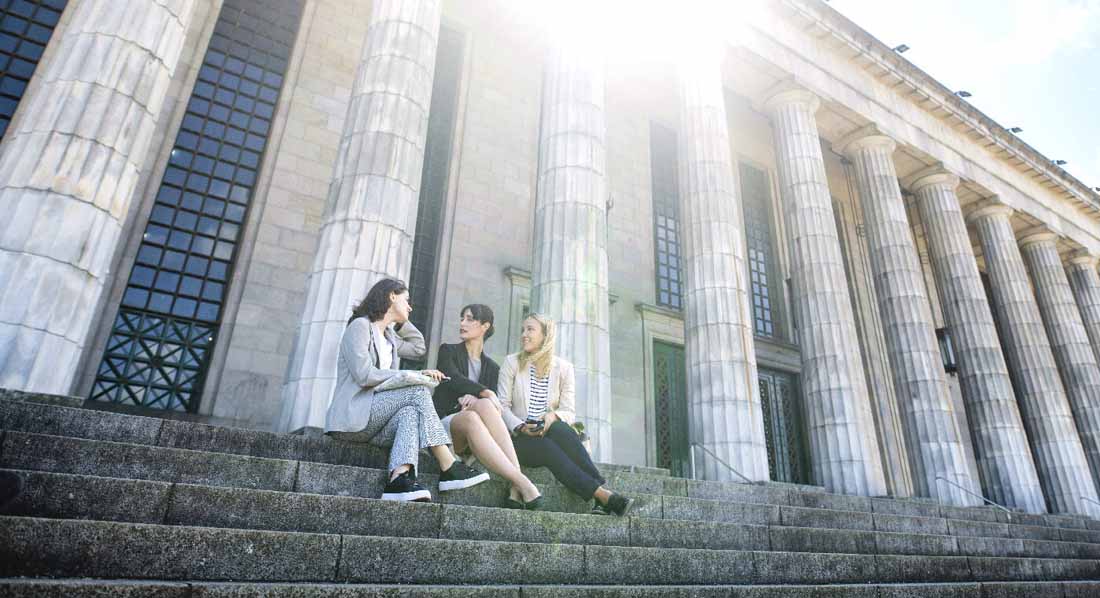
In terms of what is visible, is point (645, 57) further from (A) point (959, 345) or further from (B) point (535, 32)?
(A) point (959, 345)

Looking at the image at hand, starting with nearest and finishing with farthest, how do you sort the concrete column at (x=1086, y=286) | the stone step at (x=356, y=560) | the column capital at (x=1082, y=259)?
1. the stone step at (x=356, y=560)
2. the concrete column at (x=1086, y=286)
3. the column capital at (x=1082, y=259)

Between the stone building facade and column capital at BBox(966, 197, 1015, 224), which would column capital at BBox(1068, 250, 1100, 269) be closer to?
the stone building facade

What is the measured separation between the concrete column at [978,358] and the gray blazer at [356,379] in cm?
1892

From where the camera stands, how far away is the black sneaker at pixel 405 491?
4883mm

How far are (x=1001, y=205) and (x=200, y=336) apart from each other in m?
25.6

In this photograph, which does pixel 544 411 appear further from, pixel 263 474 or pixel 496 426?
pixel 263 474

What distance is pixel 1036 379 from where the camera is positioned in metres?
20.3

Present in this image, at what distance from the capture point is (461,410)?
611 cm

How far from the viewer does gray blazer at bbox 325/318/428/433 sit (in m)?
5.57

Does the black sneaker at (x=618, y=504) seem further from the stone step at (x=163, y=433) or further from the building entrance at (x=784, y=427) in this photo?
the building entrance at (x=784, y=427)

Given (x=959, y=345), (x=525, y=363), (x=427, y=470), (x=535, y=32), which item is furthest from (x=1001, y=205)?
(x=427, y=470)

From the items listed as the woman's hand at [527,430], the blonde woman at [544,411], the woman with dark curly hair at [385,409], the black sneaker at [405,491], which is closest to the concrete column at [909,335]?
the blonde woman at [544,411]

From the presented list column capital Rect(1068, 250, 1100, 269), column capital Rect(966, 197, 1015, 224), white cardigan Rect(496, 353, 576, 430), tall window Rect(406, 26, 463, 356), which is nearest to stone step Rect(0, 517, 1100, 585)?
white cardigan Rect(496, 353, 576, 430)

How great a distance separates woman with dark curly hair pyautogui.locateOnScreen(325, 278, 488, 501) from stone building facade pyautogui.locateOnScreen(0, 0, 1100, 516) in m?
2.76
